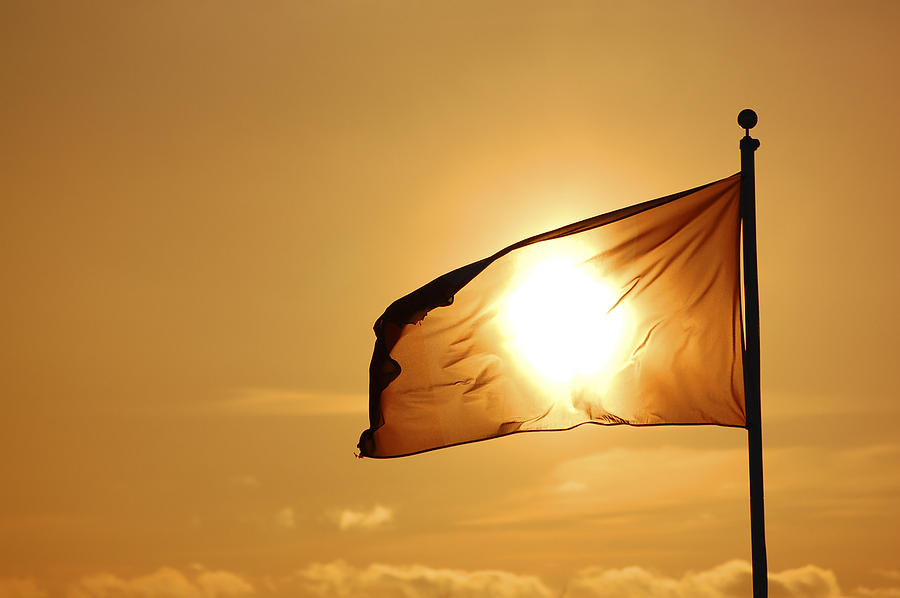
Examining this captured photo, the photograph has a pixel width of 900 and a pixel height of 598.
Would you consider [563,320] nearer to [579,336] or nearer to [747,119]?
[579,336]

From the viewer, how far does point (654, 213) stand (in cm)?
1468

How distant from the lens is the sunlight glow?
14797 mm

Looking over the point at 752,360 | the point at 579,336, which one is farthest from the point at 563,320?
the point at 752,360

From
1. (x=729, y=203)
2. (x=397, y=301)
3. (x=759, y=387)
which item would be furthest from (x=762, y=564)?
(x=397, y=301)

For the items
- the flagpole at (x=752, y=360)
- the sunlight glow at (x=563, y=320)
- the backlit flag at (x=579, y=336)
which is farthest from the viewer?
the sunlight glow at (x=563, y=320)

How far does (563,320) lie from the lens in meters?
15.2

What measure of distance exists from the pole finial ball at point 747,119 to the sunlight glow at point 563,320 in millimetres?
2614

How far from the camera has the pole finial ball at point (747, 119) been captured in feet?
46.7

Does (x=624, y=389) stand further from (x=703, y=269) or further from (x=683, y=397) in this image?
(x=703, y=269)

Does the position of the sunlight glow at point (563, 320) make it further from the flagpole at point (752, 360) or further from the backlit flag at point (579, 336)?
the flagpole at point (752, 360)

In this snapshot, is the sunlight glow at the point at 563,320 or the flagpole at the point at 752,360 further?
the sunlight glow at the point at 563,320

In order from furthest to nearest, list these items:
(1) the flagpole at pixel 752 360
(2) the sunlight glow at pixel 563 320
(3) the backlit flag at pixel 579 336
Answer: (2) the sunlight glow at pixel 563 320 → (3) the backlit flag at pixel 579 336 → (1) the flagpole at pixel 752 360

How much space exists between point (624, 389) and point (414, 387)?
291 centimetres

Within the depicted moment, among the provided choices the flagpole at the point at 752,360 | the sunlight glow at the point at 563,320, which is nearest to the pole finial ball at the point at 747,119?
the flagpole at the point at 752,360
